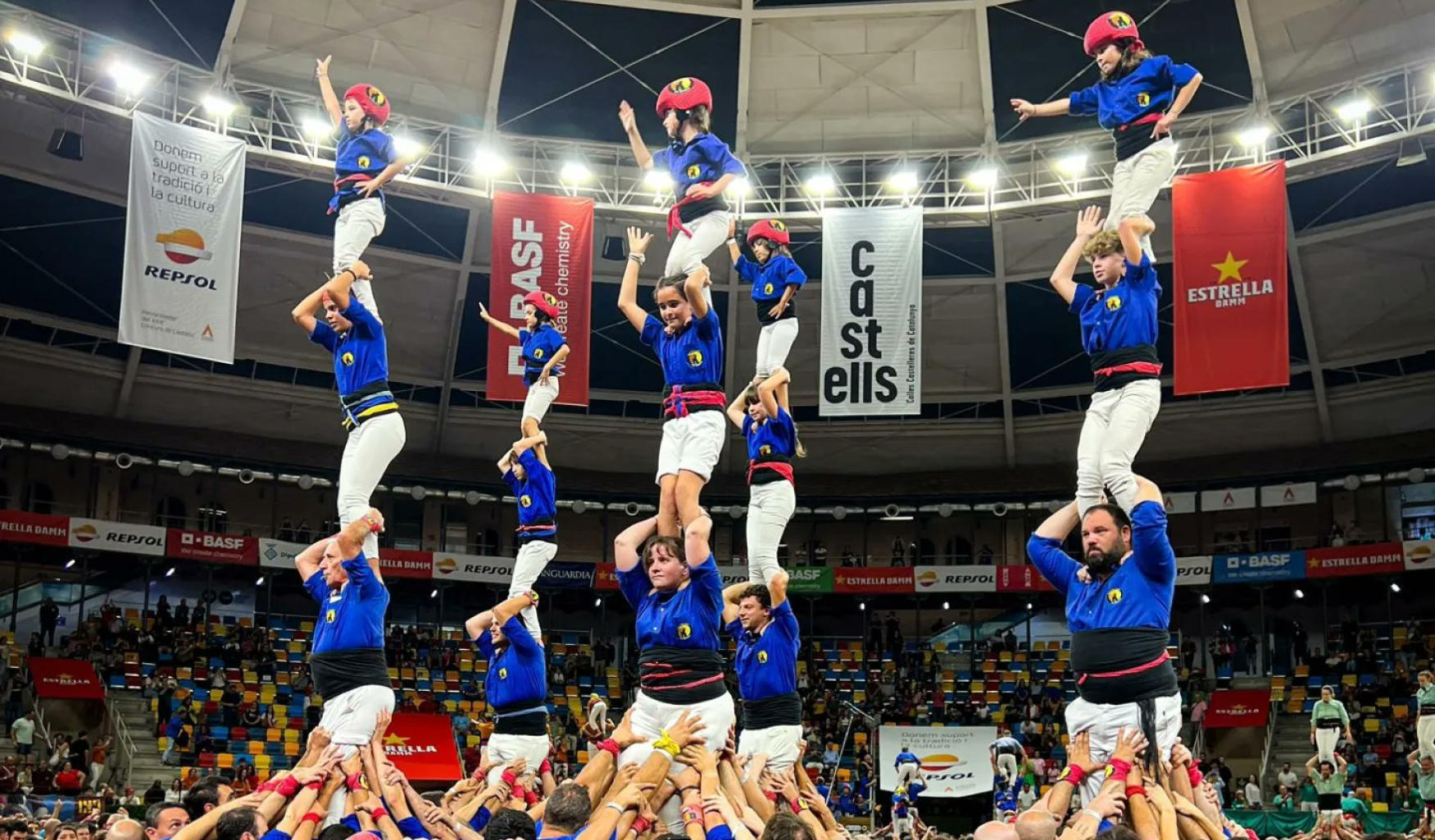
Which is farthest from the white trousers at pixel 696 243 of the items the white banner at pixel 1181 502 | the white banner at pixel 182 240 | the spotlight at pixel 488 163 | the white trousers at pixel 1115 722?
the white banner at pixel 1181 502

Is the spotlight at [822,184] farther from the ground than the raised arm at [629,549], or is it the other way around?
the spotlight at [822,184]

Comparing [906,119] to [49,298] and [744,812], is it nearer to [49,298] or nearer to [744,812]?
[49,298]

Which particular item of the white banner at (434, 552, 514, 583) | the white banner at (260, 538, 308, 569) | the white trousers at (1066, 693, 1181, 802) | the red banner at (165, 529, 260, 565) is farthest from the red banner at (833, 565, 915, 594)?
the white trousers at (1066, 693, 1181, 802)

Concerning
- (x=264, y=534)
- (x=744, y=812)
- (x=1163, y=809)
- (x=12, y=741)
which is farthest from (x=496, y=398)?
(x=1163, y=809)

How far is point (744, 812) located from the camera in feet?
23.5

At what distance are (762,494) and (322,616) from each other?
153 inches

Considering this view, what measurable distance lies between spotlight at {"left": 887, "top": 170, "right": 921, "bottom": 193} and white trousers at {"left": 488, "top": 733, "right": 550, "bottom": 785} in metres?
16.5

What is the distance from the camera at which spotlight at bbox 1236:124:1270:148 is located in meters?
24.7

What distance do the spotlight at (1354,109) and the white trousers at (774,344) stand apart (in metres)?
15.5

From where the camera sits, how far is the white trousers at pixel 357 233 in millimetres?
10414

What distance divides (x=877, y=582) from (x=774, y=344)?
2153cm

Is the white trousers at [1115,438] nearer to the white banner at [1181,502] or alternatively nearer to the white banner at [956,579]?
the white banner at [956,579]

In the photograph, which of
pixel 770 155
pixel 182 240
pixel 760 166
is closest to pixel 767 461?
pixel 182 240

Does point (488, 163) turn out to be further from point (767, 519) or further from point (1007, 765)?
point (767, 519)
